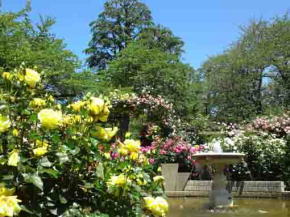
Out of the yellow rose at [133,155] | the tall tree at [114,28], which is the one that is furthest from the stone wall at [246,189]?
the tall tree at [114,28]

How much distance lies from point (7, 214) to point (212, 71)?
27.6 meters

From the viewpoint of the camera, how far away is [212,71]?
2862cm

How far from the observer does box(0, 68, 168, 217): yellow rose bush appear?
5.82 feet

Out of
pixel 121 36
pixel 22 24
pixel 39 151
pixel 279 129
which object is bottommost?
pixel 39 151

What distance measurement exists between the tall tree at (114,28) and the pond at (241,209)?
87.8ft


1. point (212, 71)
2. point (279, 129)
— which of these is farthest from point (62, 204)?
point (212, 71)

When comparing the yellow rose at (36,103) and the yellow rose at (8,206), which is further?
the yellow rose at (36,103)

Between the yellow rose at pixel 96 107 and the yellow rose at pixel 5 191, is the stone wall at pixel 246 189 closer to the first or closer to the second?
the yellow rose at pixel 96 107

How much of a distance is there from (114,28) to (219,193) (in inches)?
1103

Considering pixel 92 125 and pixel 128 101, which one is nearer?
pixel 92 125

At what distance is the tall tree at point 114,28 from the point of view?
35094mm

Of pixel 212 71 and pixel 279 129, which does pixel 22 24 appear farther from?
pixel 212 71

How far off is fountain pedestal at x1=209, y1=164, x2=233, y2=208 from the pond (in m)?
0.16

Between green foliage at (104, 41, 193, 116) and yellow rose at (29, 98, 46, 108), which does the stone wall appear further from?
green foliage at (104, 41, 193, 116)
